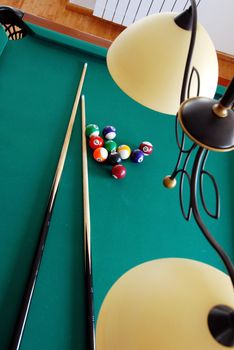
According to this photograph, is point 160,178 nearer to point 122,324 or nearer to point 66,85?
point 66,85

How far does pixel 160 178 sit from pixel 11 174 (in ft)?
2.12

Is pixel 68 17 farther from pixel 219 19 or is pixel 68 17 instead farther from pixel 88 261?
pixel 88 261

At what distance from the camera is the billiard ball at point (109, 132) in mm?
1354

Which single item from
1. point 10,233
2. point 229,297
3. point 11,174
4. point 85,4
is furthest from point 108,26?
point 229,297

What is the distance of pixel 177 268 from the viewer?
0.41 metres

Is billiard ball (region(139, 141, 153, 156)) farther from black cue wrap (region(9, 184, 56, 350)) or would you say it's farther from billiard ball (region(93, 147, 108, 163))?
black cue wrap (region(9, 184, 56, 350))

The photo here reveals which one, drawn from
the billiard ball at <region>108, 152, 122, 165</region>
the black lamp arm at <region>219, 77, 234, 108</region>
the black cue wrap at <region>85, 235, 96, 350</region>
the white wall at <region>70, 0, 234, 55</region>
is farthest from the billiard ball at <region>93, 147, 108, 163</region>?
the white wall at <region>70, 0, 234, 55</region>

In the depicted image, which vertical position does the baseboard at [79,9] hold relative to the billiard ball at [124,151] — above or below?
above

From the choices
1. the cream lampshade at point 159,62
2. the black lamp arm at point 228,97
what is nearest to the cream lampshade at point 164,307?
the black lamp arm at point 228,97

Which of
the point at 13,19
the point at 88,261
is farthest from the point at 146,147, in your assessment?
the point at 13,19

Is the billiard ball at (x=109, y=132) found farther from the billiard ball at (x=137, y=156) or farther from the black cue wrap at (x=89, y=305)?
the black cue wrap at (x=89, y=305)

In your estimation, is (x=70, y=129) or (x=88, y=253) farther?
(x=70, y=129)

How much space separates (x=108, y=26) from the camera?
3.21 m

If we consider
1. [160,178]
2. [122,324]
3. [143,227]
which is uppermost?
[122,324]
